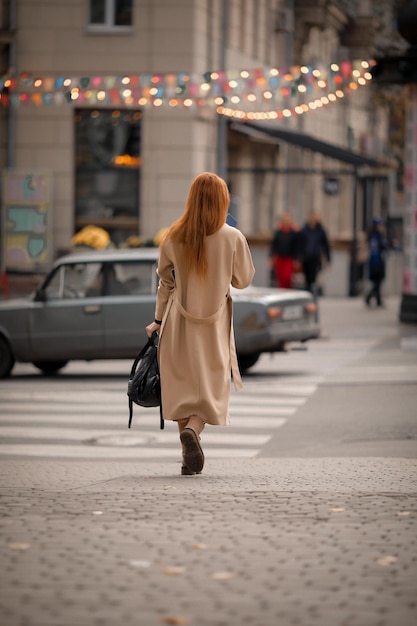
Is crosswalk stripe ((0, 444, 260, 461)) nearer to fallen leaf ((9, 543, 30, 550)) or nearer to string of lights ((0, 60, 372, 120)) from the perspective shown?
fallen leaf ((9, 543, 30, 550))

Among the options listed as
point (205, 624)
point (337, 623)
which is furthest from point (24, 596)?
point (337, 623)

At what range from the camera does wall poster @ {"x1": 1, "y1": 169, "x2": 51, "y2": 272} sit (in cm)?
3064

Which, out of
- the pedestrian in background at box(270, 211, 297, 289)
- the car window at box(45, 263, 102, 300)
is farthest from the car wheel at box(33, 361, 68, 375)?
the pedestrian in background at box(270, 211, 297, 289)

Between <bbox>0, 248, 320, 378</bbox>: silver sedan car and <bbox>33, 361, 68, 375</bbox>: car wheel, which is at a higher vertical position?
<bbox>0, 248, 320, 378</bbox>: silver sedan car

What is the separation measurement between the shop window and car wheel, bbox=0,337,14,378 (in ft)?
46.1

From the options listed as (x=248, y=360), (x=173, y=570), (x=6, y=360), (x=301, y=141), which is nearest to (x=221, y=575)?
(x=173, y=570)

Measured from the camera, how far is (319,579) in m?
5.61

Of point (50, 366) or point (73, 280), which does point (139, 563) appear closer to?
point (73, 280)

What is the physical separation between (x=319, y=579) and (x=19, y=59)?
26903mm

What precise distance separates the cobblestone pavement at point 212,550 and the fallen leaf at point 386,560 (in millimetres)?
20

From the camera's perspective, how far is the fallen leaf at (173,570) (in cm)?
569

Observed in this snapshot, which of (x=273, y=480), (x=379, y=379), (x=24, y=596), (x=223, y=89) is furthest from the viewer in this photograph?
(x=223, y=89)

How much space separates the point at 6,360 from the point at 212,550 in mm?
12051

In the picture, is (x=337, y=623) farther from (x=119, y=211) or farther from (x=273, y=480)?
(x=119, y=211)
